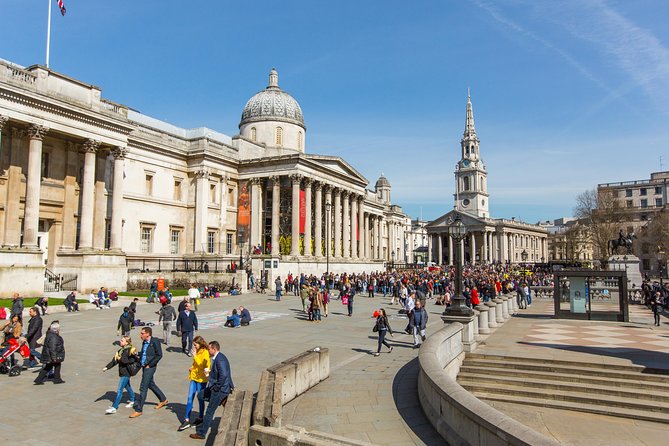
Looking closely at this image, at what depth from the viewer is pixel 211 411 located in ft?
26.2

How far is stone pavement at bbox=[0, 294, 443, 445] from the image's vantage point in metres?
8.07

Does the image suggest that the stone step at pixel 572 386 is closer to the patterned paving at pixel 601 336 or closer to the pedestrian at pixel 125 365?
the patterned paving at pixel 601 336

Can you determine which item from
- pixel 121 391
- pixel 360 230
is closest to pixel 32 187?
pixel 121 391

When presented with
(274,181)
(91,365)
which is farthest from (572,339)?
(274,181)

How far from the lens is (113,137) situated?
32312 mm

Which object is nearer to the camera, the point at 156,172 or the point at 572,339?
the point at 572,339

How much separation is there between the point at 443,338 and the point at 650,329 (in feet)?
39.9

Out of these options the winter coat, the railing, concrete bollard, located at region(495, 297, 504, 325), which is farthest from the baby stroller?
the railing

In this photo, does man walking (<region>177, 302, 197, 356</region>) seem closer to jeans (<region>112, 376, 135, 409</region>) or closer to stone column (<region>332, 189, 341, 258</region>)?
jeans (<region>112, 376, 135, 409</region>)

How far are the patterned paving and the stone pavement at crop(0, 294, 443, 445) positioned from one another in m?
4.48

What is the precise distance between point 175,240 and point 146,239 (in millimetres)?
3422

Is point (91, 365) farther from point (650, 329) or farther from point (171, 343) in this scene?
point (650, 329)

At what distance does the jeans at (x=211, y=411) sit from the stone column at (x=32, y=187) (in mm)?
24397

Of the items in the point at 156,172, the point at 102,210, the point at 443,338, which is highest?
the point at 156,172
